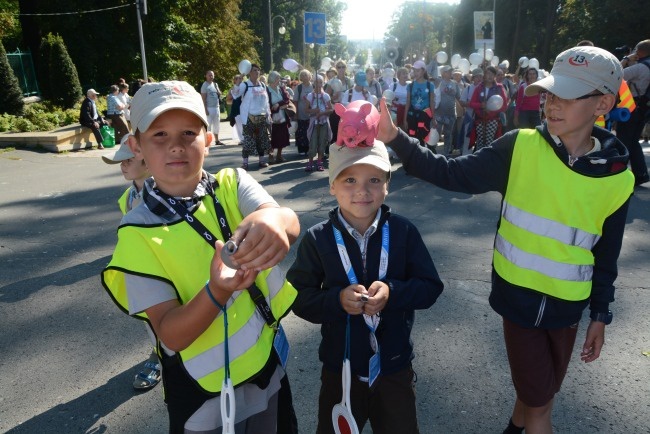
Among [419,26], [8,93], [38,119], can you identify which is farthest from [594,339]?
[419,26]

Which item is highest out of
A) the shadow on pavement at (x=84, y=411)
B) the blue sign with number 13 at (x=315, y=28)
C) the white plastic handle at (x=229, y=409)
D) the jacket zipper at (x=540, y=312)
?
the blue sign with number 13 at (x=315, y=28)

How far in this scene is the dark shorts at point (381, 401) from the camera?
81.5 inches

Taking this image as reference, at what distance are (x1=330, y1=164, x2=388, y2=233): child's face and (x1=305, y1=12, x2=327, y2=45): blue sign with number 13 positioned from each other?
9.33 m

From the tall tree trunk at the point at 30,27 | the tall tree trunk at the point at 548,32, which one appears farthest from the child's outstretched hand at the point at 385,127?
the tall tree trunk at the point at 548,32

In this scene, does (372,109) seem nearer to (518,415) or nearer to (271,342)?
(271,342)

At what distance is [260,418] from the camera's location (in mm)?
1720

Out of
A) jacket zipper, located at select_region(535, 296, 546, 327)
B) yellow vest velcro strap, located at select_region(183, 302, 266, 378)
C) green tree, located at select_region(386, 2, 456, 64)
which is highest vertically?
green tree, located at select_region(386, 2, 456, 64)

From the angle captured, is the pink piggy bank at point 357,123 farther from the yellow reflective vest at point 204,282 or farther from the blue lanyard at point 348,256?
the yellow reflective vest at point 204,282

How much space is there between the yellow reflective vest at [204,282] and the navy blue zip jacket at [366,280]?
0.39m

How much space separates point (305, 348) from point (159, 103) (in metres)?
2.49

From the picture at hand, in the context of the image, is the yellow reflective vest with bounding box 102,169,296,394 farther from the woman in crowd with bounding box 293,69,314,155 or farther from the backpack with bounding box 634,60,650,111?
the woman in crowd with bounding box 293,69,314,155

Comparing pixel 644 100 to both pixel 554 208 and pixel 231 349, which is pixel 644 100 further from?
pixel 231 349

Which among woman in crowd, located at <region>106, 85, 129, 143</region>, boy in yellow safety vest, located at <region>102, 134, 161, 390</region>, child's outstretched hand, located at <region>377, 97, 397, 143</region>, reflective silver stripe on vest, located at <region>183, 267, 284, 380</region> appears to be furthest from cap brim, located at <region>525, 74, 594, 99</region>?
woman in crowd, located at <region>106, 85, 129, 143</region>

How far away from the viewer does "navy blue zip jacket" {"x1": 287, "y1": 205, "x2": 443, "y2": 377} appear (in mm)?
2045
